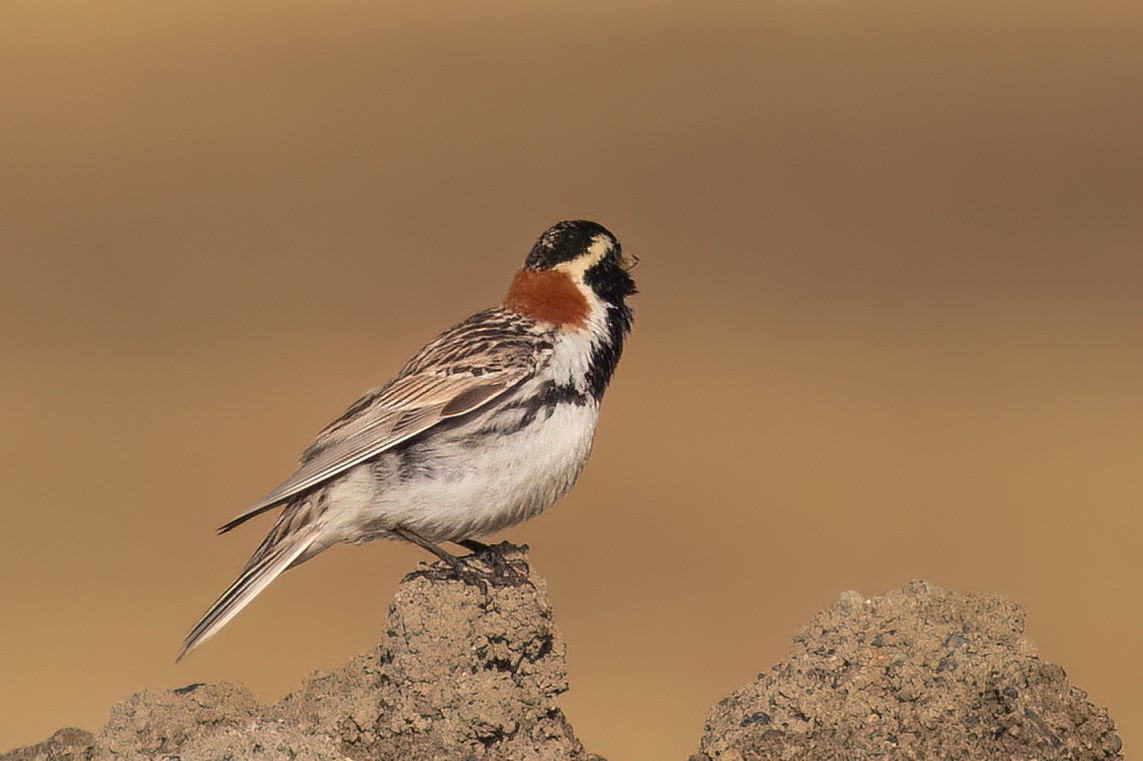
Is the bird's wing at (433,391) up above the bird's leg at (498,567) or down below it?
above

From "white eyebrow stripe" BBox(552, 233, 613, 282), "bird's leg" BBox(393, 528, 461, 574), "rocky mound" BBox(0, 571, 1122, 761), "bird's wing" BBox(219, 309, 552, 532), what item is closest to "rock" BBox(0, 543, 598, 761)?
A: "rocky mound" BBox(0, 571, 1122, 761)

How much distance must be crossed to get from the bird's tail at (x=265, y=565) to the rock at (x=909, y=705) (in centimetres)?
171

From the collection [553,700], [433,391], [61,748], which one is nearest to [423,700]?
[553,700]

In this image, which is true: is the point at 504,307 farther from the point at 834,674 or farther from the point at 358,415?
the point at 834,674

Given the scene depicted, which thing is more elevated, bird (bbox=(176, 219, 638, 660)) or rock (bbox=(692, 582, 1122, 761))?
bird (bbox=(176, 219, 638, 660))

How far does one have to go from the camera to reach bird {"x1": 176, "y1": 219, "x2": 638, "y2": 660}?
598 cm

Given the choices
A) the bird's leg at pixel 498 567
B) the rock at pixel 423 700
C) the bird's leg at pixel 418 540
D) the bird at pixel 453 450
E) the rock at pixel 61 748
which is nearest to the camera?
the rock at pixel 423 700

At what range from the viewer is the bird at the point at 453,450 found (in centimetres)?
598

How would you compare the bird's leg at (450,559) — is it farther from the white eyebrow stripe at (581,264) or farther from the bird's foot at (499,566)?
the white eyebrow stripe at (581,264)

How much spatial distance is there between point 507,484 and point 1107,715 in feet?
7.20

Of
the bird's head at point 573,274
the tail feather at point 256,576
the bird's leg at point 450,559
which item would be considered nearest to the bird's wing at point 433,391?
the bird's head at point 573,274

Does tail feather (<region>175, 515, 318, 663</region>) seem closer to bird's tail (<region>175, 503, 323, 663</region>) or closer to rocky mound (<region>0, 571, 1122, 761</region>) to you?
bird's tail (<region>175, 503, 323, 663</region>)

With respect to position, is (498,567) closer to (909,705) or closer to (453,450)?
(453,450)

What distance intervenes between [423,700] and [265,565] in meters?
1.01
